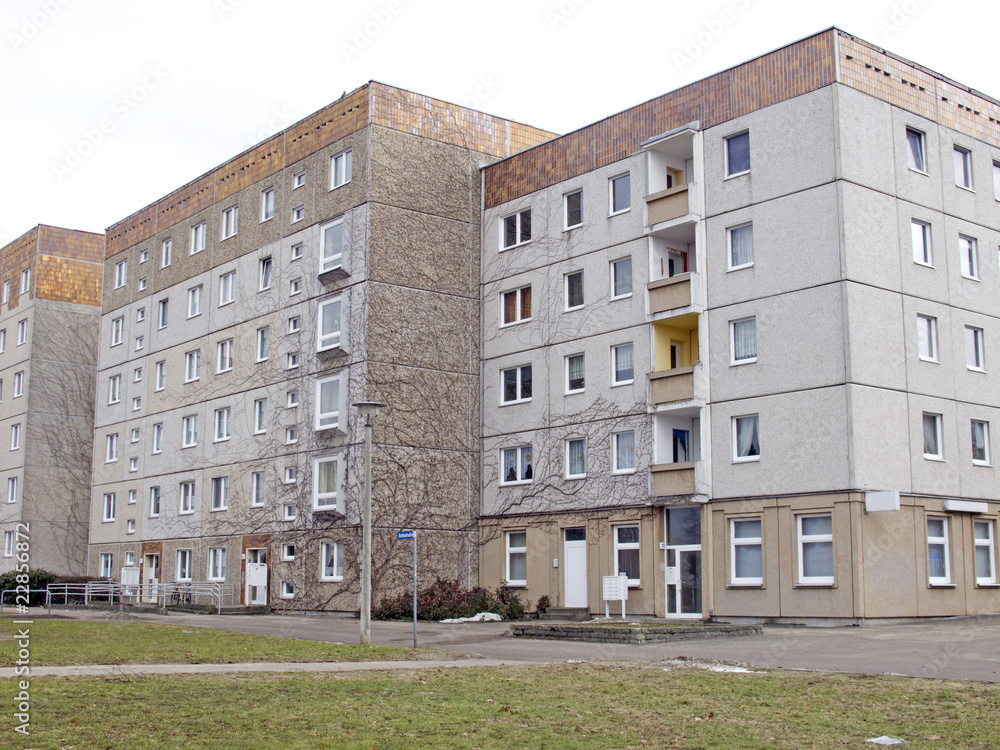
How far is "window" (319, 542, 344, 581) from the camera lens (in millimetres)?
36625

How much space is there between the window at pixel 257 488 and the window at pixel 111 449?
1281cm

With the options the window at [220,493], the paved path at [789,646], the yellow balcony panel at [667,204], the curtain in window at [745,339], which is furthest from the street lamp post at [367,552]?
the window at [220,493]

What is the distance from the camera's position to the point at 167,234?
49781mm

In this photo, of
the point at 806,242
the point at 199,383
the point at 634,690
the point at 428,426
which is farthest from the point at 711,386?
the point at 199,383

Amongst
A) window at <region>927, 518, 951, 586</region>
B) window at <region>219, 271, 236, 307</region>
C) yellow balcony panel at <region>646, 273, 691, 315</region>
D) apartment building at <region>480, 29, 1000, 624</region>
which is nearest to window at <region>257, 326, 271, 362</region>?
window at <region>219, 271, 236, 307</region>

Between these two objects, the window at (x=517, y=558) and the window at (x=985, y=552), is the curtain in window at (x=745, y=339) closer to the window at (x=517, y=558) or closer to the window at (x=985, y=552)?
the window at (x=985, y=552)

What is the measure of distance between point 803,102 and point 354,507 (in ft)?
58.0

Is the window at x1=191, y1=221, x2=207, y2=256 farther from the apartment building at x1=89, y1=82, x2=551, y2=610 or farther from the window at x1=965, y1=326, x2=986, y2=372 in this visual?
the window at x1=965, y1=326, x2=986, y2=372

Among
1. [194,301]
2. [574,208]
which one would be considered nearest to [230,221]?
[194,301]

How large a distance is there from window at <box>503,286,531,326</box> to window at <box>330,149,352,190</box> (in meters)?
6.55

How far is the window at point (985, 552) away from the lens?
1200 inches

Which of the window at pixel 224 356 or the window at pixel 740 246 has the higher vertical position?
the window at pixel 740 246

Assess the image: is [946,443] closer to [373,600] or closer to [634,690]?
[373,600]

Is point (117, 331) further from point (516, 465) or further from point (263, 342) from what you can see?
point (516, 465)
